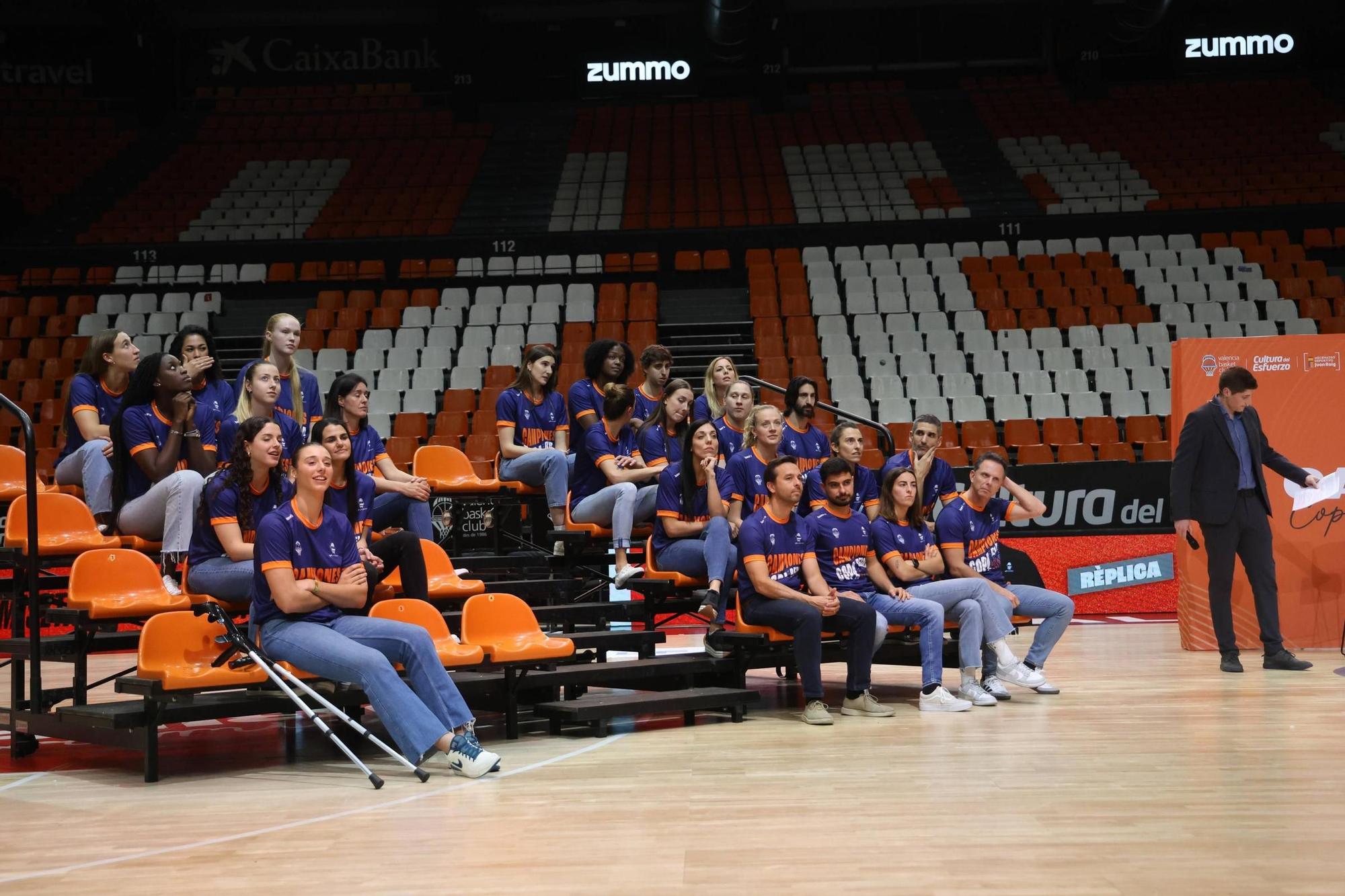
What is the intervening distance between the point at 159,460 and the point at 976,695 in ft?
13.4

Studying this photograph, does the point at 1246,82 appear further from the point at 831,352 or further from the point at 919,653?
the point at 919,653

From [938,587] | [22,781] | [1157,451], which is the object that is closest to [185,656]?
[22,781]

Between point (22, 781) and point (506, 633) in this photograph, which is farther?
point (506, 633)

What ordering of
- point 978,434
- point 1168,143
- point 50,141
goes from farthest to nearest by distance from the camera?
1. point 50,141
2. point 1168,143
3. point 978,434

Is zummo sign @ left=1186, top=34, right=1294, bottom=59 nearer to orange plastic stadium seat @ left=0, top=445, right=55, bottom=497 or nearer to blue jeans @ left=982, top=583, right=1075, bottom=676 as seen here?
blue jeans @ left=982, top=583, right=1075, bottom=676

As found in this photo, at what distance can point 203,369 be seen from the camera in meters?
6.21

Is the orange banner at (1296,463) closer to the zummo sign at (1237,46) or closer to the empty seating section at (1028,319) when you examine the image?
the empty seating section at (1028,319)

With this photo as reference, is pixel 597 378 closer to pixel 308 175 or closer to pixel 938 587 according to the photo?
pixel 938 587

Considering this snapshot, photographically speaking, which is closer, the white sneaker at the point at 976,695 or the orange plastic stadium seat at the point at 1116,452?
the white sneaker at the point at 976,695

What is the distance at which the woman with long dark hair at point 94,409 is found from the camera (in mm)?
6289

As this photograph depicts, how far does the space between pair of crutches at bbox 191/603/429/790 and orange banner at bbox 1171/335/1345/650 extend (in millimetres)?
5430

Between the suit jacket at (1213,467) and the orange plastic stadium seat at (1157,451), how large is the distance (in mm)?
4091

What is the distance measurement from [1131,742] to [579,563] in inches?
123

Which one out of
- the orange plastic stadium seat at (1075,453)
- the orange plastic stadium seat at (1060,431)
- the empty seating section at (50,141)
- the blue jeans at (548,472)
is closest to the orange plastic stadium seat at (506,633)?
the blue jeans at (548,472)
